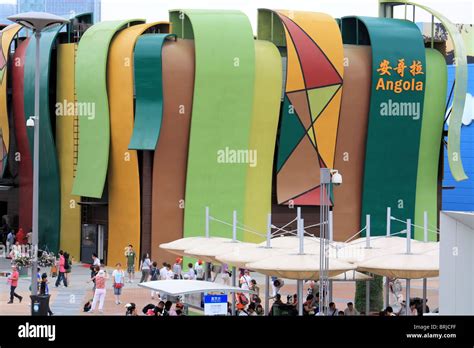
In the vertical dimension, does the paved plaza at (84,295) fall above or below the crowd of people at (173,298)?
below

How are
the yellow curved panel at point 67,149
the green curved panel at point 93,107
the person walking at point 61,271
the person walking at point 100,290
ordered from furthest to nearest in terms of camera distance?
the yellow curved panel at point 67,149
the green curved panel at point 93,107
the person walking at point 61,271
the person walking at point 100,290

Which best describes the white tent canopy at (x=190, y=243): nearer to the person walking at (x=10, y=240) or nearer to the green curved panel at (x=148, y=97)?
the green curved panel at (x=148, y=97)

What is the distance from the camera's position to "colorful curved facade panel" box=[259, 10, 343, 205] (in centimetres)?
3712

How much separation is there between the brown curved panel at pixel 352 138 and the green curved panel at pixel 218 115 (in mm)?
4025

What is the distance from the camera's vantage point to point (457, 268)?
8.41m

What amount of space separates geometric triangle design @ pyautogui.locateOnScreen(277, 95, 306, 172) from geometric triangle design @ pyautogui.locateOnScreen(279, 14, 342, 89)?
115cm

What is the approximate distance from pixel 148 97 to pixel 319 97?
6501 millimetres

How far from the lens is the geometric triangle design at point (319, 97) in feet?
122

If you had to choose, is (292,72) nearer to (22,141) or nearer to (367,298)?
(22,141)

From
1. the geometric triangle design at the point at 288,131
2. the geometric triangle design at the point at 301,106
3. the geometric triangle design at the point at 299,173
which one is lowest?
the geometric triangle design at the point at 299,173

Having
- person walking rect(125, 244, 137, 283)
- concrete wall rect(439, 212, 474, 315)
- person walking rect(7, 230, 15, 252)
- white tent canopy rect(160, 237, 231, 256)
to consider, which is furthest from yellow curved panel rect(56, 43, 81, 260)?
concrete wall rect(439, 212, 474, 315)

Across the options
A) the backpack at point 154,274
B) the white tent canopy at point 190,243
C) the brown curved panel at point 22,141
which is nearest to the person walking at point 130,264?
the backpack at point 154,274
